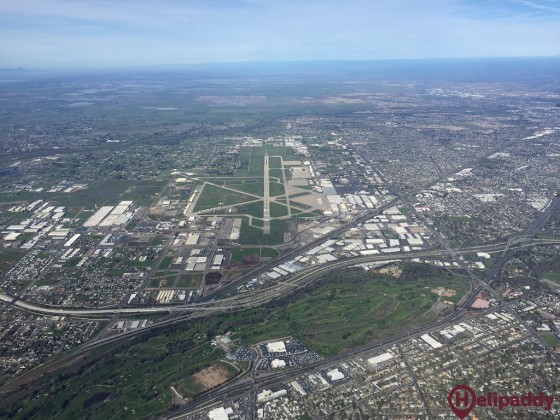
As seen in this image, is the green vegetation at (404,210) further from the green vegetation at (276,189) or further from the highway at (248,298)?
the green vegetation at (276,189)

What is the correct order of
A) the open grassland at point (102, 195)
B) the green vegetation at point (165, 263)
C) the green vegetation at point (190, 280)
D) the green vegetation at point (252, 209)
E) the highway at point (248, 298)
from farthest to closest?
the open grassland at point (102, 195)
the green vegetation at point (252, 209)
the green vegetation at point (165, 263)
the green vegetation at point (190, 280)
the highway at point (248, 298)

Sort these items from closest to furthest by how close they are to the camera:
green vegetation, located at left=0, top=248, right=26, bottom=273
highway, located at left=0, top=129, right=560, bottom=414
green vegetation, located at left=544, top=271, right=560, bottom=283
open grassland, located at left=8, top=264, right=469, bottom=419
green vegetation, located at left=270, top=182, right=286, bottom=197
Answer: open grassland, located at left=8, top=264, right=469, bottom=419 → highway, located at left=0, top=129, right=560, bottom=414 → green vegetation, located at left=544, top=271, right=560, bottom=283 → green vegetation, located at left=0, top=248, right=26, bottom=273 → green vegetation, located at left=270, top=182, right=286, bottom=197

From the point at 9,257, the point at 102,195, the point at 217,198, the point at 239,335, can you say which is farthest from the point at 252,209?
the point at 9,257

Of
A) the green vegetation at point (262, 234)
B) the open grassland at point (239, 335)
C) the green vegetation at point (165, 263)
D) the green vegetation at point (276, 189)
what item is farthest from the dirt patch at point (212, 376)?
the green vegetation at point (276, 189)

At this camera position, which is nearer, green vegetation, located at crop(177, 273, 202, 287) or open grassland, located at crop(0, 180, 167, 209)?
green vegetation, located at crop(177, 273, 202, 287)

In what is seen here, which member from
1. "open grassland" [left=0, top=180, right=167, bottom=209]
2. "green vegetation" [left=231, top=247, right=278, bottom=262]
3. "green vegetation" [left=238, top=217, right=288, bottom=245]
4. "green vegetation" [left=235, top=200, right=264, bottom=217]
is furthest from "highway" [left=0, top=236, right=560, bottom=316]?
"open grassland" [left=0, top=180, right=167, bottom=209]

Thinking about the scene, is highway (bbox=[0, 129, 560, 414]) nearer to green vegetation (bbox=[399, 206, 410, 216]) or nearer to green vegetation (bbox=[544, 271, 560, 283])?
green vegetation (bbox=[544, 271, 560, 283])

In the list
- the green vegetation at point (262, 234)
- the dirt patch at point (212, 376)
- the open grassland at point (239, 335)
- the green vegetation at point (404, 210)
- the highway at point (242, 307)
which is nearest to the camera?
the open grassland at point (239, 335)

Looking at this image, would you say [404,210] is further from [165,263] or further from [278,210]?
[165,263]

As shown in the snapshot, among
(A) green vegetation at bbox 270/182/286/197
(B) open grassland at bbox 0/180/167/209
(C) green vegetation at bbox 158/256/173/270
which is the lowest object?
(C) green vegetation at bbox 158/256/173/270
